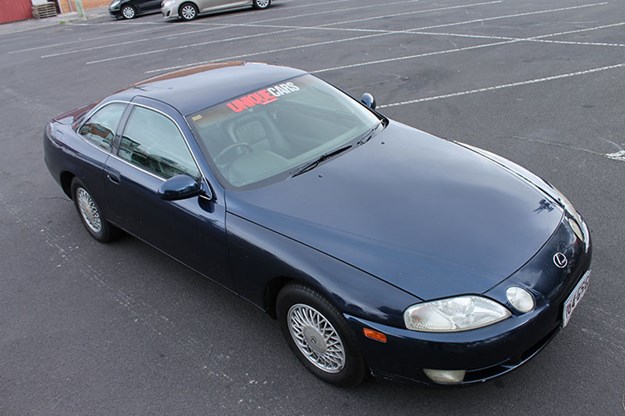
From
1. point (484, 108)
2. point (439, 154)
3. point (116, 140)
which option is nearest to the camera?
point (439, 154)

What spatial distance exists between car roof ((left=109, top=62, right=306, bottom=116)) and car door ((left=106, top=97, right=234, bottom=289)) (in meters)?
0.12

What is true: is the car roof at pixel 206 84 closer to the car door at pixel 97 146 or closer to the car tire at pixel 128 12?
the car door at pixel 97 146

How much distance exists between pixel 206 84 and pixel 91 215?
1742mm

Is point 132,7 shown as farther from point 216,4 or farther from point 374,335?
point 374,335

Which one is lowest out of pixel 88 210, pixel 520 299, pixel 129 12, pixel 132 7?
pixel 88 210

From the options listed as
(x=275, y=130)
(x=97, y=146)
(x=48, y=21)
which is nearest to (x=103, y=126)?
(x=97, y=146)

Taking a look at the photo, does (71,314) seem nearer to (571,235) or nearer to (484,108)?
(571,235)

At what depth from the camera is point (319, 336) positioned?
294 cm

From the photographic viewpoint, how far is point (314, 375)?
313cm

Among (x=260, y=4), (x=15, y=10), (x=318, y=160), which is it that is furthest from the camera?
(x=15, y=10)

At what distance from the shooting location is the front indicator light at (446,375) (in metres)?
2.58

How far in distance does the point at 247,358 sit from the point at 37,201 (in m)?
3.73

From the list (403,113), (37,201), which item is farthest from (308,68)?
(37,201)

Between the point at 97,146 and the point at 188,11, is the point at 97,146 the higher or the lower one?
the lower one
